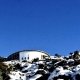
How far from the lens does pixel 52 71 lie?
82750 millimetres

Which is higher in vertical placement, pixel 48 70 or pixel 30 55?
pixel 30 55

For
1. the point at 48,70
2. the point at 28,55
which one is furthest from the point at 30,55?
the point at 48,70

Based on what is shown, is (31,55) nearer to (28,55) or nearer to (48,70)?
(28,55)

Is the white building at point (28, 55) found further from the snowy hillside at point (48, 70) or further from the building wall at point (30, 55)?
the snowy hillside at point (48, 70)

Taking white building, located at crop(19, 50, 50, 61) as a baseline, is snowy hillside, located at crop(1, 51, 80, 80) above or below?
below

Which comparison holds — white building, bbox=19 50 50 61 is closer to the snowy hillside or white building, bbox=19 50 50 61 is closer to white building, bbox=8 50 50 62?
white building, bbox=8 50 50 62

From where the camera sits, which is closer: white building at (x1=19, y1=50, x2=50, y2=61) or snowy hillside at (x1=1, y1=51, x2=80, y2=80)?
snowy hillside at (x1=1, y1=51, x2=80, y2=80)

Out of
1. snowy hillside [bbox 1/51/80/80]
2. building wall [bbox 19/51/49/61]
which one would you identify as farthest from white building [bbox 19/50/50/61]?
snowy hillside [bbox 1/51/80/80]

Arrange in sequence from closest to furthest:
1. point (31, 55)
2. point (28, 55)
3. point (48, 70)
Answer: point (48, 70) → point (28, 55) → point (31, 55)

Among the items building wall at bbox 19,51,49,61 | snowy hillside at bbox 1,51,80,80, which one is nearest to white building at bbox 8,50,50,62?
building wall at bbox 19,51,49,61

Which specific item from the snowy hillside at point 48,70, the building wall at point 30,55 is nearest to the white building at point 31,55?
the building wall at point 30,55

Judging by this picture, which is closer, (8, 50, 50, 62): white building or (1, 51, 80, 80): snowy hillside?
(1, 51, 80, 80): snowy hillside

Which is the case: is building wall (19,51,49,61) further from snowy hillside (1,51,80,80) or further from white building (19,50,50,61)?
snowy hillside (1,51,80,80)

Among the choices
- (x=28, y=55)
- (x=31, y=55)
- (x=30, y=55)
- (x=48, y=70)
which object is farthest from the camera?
(x=31, y=55)
